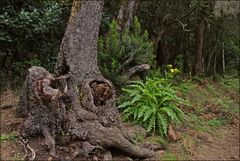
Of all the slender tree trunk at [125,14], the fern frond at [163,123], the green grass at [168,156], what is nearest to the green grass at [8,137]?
the green grass at [168,156]

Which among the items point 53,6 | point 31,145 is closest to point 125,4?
point 53,6

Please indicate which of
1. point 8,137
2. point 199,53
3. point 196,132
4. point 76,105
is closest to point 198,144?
point 196,132

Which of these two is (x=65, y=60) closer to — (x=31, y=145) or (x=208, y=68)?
(x=31, y=145)

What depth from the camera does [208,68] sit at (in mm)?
18812

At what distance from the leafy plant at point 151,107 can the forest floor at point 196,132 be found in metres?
0.33

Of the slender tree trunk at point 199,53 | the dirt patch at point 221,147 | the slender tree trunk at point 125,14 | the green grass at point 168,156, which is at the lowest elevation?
the dirt patch at point 221,147

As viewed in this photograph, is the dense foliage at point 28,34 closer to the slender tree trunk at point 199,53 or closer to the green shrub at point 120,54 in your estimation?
the green shrub at point 120,54

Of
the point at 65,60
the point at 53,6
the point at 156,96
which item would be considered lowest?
the point at 156,96

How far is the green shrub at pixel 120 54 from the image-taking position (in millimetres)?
10453

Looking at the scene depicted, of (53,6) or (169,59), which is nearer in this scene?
(53,6)

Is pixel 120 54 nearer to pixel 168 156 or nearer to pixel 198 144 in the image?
pixel 198 144

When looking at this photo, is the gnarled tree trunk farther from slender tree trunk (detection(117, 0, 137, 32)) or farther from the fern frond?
slender tree trunk (detection(117, 0, 137, 32))

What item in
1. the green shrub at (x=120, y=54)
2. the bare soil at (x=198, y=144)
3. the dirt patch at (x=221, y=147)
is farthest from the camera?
the green shrub at (x=120, y=54)

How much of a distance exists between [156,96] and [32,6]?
458cm
